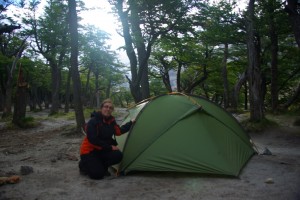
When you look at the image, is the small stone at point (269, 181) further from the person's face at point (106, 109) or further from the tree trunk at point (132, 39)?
the tree trunk at point (132, 39)

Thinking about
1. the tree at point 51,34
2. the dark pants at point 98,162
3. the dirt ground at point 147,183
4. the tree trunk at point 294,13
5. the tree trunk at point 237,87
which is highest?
the tree at point 51,34

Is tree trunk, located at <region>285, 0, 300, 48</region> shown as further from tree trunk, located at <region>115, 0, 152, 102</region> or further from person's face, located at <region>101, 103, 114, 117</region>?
person's face, located at <region>101, 103, 114, 117</region>

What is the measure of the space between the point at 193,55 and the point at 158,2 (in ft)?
37.3

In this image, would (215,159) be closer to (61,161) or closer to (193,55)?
(61,161)

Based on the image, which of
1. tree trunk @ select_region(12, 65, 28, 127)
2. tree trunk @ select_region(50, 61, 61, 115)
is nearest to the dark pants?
tree trunk @ select_region(12, 65, 28, 127)

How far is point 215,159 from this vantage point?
20.2 ft

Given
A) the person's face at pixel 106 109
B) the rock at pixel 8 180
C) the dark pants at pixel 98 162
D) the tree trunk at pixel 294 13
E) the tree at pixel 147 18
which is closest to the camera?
the rock at pixel 8 180

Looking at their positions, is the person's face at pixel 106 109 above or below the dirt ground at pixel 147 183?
above

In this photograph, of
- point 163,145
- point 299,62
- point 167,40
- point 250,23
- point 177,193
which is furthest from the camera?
point 299,62

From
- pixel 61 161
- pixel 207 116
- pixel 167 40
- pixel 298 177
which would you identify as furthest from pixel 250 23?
pixel 61 161

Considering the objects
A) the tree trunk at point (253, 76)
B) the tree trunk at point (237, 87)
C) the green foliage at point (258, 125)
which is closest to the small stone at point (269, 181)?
the green foliage at point (258, 125)

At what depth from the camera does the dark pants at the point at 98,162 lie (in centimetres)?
599

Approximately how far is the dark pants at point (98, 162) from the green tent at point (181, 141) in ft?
0.91

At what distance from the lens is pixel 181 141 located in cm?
643
